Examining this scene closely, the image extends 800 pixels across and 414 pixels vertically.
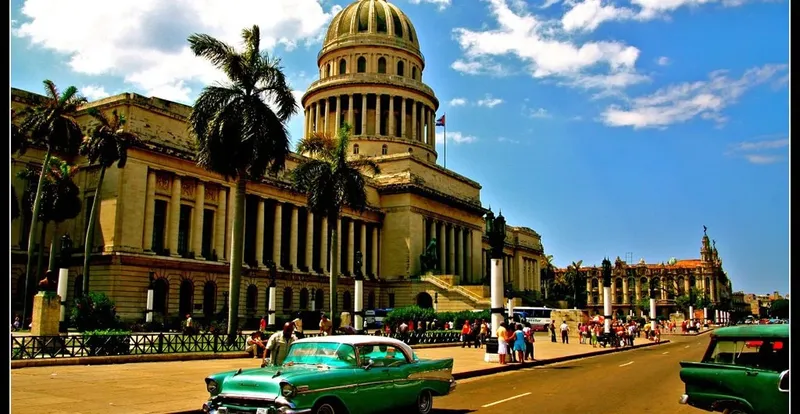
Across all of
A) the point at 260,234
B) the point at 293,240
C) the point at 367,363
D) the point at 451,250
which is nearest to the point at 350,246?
the point at 293,240

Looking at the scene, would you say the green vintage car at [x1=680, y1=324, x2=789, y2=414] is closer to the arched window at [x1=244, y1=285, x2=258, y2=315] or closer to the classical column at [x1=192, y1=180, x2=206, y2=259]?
the classical column at [x1=192, y1=180, x2=206, y2=259]

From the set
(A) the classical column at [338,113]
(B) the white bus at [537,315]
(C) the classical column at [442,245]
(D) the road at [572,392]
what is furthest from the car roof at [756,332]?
(A) the classical column at [338,113]

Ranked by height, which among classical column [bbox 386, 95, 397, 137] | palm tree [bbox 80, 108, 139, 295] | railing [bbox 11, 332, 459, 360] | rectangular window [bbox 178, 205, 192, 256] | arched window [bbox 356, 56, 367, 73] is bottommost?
railing [bbox 11, 332, 459, 360]

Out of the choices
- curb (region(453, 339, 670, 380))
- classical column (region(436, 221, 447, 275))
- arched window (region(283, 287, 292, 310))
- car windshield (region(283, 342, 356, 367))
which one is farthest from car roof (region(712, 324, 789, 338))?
classical column (region(436, 221, 447, 275))

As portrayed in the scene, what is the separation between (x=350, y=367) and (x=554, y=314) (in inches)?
1982

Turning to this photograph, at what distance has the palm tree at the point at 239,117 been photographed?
1248 inches

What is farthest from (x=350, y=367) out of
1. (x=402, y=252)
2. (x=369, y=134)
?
(x=369, y=134)

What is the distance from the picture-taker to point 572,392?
682 inches

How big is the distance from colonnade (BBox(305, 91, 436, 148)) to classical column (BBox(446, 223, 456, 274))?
1379 cm

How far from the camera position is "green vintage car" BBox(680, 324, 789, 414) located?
9.91 m

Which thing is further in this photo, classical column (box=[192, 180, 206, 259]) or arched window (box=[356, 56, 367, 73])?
arched window (box=[356, 56, 367, 73])

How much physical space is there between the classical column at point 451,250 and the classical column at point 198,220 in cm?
3507

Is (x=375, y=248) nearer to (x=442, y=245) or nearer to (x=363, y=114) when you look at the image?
(x=442, y=245)

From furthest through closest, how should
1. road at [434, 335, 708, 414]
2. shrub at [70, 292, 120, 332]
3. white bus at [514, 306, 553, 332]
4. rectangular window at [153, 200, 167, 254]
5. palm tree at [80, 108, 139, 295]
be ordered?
white bus at [514, 306, 553, 332], rectangular window at [153, 200, 167, 254], palm tree at [80, 108, 139, 295], shrub at [70, 292, 120, 332], road at [434, 335, 708, 414]
